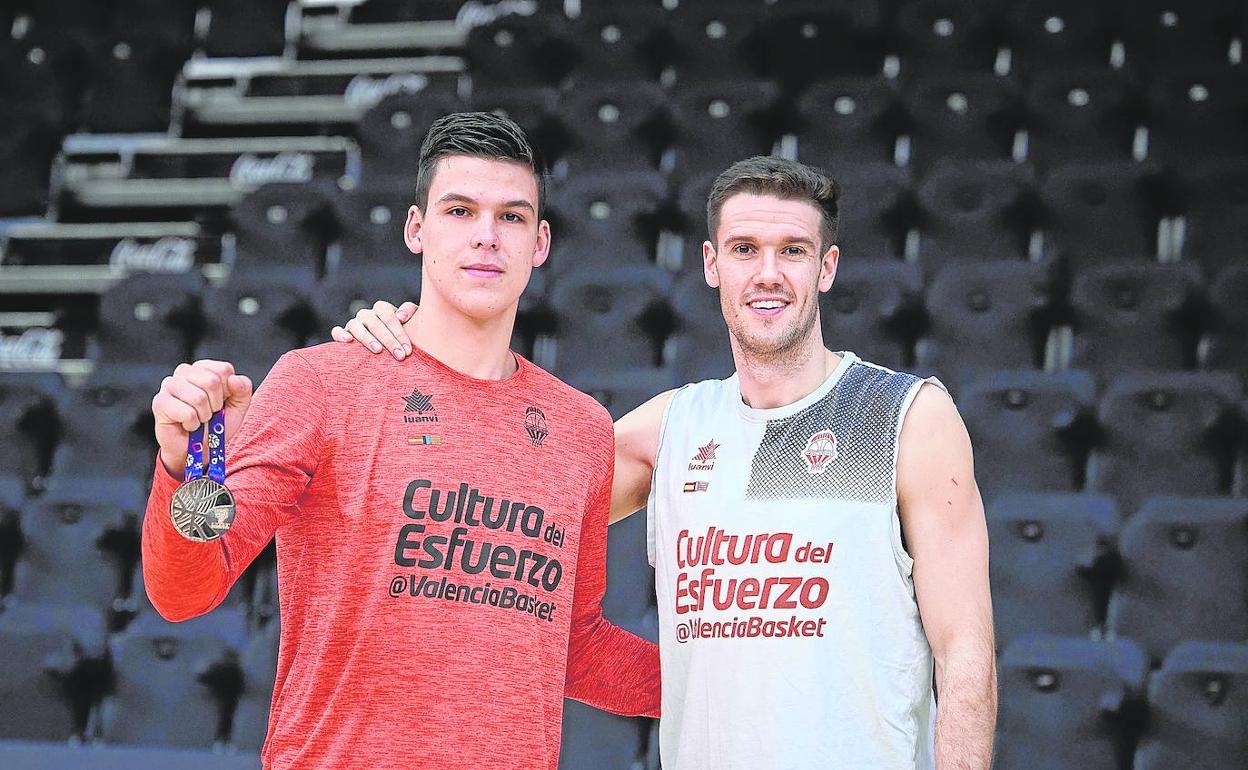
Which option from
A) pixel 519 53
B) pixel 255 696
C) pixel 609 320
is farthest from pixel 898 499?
pixel 519 53

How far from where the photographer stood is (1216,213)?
5.47 meters

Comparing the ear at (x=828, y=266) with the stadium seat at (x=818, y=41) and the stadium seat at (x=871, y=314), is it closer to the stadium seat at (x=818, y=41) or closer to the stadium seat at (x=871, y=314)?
the stadium seat at (x=871, y=314)

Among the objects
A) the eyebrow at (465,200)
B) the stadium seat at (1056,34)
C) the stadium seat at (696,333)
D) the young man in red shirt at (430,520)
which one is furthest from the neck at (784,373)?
the stadium seat at (1056,34)

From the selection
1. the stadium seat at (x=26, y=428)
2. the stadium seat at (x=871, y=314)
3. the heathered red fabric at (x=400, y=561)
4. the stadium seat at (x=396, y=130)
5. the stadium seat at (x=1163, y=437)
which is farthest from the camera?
the stadium seat at (x=396, y=130)

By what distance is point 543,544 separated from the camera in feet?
7.41

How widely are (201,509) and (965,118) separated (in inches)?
189

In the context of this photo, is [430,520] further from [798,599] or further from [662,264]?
[662,264]

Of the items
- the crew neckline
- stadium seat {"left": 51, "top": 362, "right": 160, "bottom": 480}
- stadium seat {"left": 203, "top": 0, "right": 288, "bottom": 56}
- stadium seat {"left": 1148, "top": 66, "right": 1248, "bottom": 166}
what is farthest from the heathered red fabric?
stadium seat {"left": 203, "top": 0, "right": 288, "bottom": 56}

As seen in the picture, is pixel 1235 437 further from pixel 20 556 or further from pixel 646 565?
pixel 20 556

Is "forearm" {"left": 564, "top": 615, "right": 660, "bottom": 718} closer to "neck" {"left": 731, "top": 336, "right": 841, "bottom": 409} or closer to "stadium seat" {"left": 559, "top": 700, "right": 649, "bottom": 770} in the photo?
"neck" {"left": 731, "top": 336, "right": 841, "bottom": 409}

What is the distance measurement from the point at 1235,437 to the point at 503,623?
3.16 meters

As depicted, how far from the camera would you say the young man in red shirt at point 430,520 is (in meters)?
2.11

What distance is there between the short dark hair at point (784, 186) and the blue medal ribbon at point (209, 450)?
108 centimetres

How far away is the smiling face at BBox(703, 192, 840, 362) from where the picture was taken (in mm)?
2506
